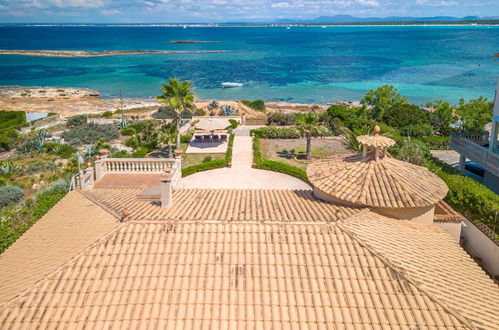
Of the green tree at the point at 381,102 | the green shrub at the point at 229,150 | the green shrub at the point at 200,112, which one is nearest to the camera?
the green shrub at the point at 229,150

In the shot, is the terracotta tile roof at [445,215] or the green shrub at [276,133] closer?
the terracotta tile roof at [445,215]

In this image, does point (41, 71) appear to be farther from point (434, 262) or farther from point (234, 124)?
point (434, 262)

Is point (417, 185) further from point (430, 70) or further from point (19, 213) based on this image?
point (430, 70)

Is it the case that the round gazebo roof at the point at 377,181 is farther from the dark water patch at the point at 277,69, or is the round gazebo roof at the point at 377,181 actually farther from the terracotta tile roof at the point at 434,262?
the dark water patch at the point at 277,69

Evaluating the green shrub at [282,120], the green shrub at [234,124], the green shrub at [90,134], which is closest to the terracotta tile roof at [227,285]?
the green shrub at [90,134]

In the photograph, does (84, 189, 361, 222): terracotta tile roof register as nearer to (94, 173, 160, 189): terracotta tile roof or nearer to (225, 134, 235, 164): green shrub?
(94, 173, 160, 189): terracotta tile roof

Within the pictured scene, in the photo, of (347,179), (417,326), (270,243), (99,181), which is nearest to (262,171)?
(99,181)
